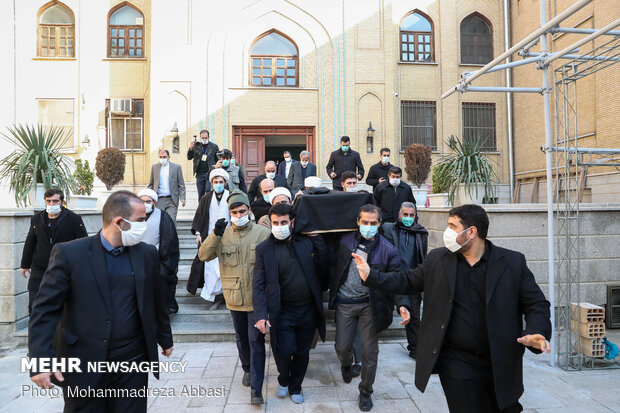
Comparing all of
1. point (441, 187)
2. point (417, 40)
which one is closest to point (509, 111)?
point (417, 40)

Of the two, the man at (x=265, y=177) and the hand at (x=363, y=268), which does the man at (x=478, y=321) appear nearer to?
the hand at (x=363, y=268)

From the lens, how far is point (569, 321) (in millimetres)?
5480

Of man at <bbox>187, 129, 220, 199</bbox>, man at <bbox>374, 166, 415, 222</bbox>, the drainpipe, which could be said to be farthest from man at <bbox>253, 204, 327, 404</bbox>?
the drainpipe

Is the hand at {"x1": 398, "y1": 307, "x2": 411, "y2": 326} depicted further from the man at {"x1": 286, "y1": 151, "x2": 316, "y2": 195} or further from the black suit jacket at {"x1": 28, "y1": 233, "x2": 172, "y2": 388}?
the man at {"x1": 286, "y1": 151, "x2": 316, "y2": 195}

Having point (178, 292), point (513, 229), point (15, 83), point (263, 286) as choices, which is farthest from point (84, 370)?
point (15, 83)

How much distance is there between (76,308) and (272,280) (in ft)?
6.19

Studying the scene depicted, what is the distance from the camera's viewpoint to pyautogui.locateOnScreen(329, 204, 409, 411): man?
4.16 meters

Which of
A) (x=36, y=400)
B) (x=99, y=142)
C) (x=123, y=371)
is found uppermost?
(x=99, y=142)

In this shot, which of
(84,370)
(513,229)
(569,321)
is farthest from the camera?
(513,229)

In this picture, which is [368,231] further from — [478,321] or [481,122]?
[481,122]

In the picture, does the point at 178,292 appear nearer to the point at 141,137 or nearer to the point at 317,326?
the point at 317,326

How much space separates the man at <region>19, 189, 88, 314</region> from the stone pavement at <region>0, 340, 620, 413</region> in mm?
1149

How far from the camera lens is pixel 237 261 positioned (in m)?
4.52

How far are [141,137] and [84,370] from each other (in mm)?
14129
